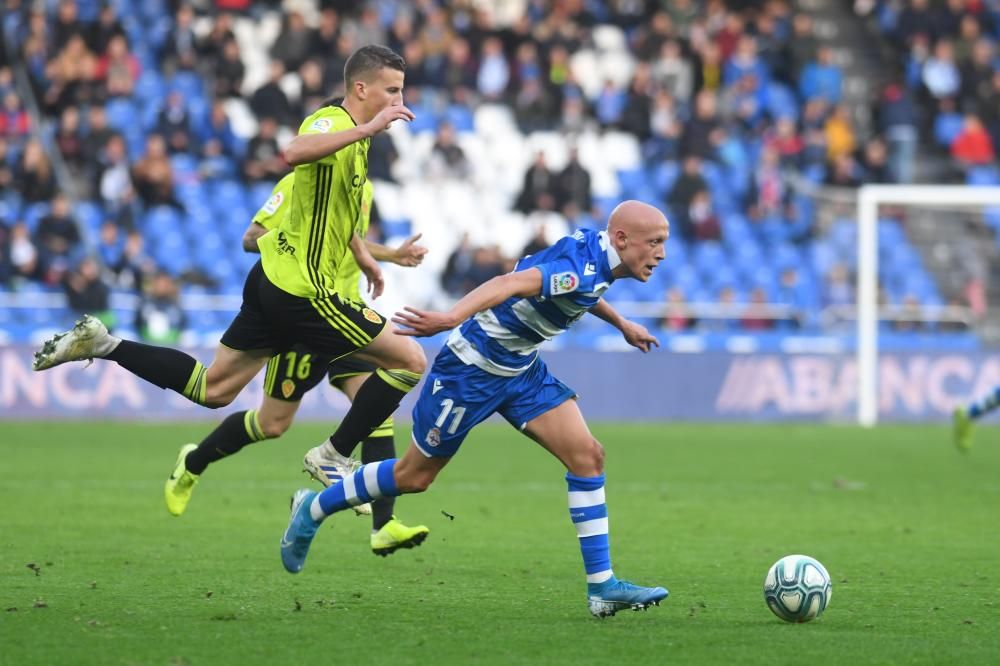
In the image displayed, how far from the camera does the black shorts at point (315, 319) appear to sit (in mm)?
8078

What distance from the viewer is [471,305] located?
6332mm

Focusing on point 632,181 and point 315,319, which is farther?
point 632,181

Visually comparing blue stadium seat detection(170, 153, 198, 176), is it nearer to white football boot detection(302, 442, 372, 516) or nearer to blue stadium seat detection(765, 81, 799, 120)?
blue stadium seat detection(765, 81, 799, 120)

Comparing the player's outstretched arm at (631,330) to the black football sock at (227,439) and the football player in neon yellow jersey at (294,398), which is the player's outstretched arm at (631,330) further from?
the black football sock at (227,439)

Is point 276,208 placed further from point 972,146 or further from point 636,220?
point 972,146

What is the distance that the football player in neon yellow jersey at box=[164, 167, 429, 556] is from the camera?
8328 mm

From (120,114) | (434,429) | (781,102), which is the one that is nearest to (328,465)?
(434,429)

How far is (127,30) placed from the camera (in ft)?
78.9


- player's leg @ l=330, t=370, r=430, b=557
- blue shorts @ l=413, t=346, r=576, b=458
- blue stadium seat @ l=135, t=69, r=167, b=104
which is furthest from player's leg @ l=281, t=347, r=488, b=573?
blue stadium seat @ l=135, t=69, r=167, b=104

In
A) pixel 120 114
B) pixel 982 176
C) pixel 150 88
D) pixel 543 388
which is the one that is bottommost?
pixel 543 388

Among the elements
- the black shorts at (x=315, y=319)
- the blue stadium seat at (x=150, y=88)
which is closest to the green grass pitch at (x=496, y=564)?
the black shorts at (x=315, y=319)

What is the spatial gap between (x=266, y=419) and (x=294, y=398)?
0.64 ft

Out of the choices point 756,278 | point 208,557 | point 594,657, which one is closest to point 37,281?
point 756,278

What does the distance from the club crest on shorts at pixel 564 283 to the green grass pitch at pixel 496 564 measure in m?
1.43
